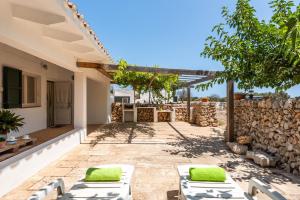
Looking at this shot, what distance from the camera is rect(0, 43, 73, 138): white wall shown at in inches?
258

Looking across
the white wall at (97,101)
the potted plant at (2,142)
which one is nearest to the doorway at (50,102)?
the white wall at (97,101)

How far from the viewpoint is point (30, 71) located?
7.97 m

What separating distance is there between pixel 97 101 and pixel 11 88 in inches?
271

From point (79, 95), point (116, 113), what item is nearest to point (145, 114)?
point (116, 113)

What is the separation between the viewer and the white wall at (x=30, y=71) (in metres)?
6.56

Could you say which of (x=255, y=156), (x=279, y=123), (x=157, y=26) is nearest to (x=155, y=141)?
(x=255, y=156)

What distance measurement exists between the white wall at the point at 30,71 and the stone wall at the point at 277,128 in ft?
26.6

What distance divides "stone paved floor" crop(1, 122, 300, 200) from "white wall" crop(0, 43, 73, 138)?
2349 mm

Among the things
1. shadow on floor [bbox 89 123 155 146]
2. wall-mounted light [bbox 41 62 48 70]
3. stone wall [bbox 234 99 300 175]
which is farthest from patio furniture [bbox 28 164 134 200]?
wall-mounted light [bbox 41 62 48 70]

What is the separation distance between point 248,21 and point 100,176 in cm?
577

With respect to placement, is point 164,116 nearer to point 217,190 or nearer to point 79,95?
point 79,95

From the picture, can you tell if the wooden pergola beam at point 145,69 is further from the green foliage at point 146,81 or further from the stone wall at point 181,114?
the stone wall at point 181,114

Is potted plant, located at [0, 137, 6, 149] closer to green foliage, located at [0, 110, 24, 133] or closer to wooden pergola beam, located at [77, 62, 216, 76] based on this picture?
green foliage, located at [0, 110, 24, 133]

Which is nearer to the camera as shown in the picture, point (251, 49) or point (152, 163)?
point (152, 163)
